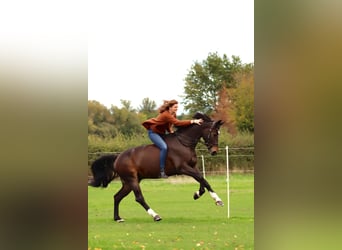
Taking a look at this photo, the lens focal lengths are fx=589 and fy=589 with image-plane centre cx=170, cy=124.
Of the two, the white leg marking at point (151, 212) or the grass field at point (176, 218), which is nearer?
the grass field at point (176, 218)

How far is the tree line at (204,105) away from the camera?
4.88 meters

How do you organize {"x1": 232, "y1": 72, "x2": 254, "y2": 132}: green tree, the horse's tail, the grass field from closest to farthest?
{"x1": 232, "y1": 72, "x2": 254, "y2": 132}: green tree
the grass field
the horse's tail

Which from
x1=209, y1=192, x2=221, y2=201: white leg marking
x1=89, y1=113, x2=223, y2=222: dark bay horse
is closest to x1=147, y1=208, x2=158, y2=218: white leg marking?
→ x1=89, y1=113, x2=223, y2=222: dark bay horse

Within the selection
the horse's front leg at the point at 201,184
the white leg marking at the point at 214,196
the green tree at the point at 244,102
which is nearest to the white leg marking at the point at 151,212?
the horse's front leg at the point at 201,184

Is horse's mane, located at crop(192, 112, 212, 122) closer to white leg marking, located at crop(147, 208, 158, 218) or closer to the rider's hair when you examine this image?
the rider's hair

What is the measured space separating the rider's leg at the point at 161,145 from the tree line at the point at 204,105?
0.28 ft

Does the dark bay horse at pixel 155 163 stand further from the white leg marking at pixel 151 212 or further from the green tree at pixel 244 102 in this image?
the green tree at pixel 244 102

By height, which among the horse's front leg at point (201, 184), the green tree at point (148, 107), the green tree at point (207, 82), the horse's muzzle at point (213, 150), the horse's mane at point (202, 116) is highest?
the green tree at point (207, 82)

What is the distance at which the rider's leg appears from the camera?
5.04m

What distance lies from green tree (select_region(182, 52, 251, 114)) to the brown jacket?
0.44 feet
